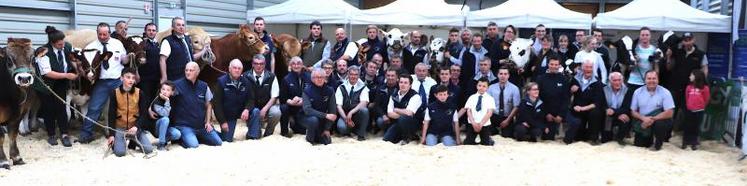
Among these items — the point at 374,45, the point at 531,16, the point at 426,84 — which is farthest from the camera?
the point at 531,16

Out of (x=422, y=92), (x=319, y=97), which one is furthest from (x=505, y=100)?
(x=319, y=97)

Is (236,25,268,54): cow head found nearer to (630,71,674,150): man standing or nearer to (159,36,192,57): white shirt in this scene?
(159,36,192,57): white shirt

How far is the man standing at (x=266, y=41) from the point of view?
28.7ft

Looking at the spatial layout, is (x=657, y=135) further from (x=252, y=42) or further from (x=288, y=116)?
(x=252, y=42)

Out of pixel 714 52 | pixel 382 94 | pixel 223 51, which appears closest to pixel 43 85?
pixel 223 51

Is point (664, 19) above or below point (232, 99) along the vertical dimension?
above

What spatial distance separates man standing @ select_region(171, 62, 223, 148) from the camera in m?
6.85

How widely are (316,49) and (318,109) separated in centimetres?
176

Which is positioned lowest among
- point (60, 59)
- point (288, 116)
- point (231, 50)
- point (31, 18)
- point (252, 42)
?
point (288, 116)

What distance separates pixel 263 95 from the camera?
7.62 metres

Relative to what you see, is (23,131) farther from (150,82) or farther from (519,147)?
(519,147)

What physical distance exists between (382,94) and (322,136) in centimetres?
94

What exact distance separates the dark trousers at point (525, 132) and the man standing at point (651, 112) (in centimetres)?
107

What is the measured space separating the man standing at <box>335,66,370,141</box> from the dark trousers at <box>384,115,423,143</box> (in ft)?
1.03
